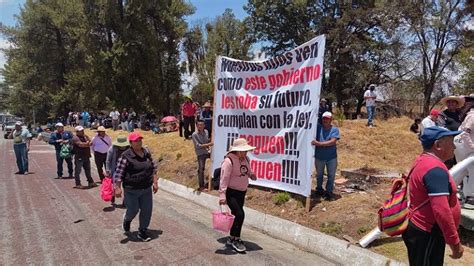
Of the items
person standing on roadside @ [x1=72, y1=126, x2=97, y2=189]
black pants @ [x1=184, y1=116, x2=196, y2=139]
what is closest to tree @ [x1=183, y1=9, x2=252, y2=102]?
black pants @ [x1=184, y1=116, x2=196, y2=139]

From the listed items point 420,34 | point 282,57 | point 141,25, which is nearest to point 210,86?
point 141,25

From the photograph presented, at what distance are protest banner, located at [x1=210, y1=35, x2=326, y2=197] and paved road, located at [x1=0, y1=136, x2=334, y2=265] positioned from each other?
148 centimetres

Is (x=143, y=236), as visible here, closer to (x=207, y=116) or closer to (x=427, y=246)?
(x=427, y=246)

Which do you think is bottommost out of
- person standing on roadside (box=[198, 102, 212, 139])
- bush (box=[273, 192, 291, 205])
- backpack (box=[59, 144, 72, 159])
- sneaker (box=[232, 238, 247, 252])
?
sneaker (box=[232, 238, 247, 252])

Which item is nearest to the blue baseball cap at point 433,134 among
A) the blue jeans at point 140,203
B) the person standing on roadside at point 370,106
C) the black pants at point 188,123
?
the blue jeans at point 140,203

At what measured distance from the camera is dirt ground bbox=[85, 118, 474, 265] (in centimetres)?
681

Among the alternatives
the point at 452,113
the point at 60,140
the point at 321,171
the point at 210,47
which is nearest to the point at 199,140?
the point at 321,171

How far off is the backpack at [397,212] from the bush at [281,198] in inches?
166

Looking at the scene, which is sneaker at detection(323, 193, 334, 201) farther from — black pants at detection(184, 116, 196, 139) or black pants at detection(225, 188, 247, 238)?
black pants at detection(184, 116, 196, 139)

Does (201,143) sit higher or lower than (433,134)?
lower

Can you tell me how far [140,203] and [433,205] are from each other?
16.1ft

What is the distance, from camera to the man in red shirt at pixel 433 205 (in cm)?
335

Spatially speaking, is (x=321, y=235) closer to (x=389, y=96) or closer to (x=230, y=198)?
(x=230, y=198)

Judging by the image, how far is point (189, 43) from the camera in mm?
47625
